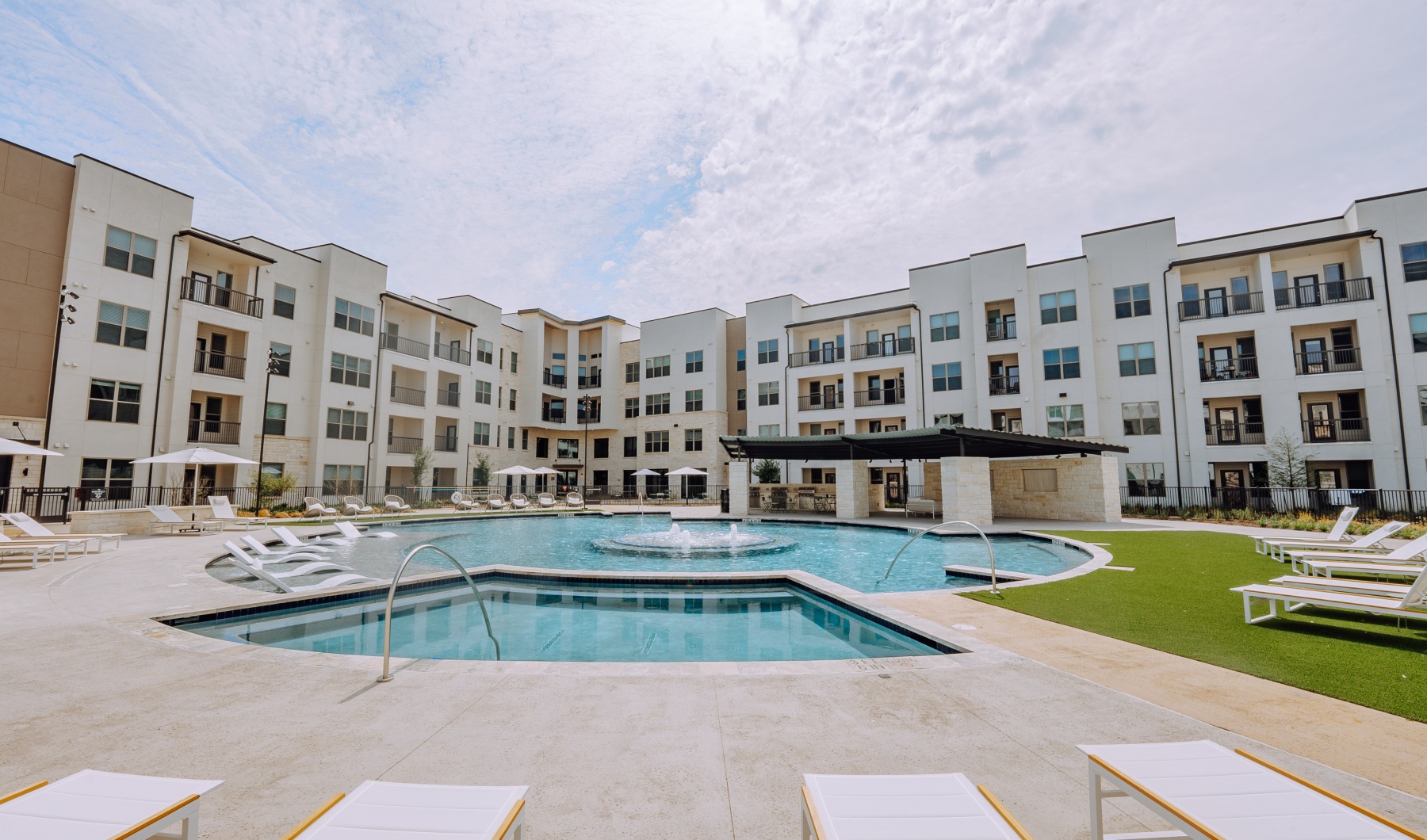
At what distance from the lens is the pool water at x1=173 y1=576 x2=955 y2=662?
7812 millimetres

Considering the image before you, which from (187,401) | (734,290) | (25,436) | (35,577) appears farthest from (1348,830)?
(734,290)

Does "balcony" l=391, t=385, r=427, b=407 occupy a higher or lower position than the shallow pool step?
higher

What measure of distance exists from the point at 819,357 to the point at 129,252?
3343 centimetres

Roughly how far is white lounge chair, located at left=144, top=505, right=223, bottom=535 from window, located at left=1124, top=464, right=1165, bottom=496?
121 feet

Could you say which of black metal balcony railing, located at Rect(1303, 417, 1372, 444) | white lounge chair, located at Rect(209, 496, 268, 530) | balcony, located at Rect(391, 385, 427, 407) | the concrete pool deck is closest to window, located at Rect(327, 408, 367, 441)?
balcony, located at Rect(391, 385, 427, 407)

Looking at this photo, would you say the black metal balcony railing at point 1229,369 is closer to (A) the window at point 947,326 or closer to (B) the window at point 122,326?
(A) the window at point 947,326

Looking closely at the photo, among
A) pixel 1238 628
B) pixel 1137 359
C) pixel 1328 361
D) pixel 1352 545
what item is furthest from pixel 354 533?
pixel 1328 361

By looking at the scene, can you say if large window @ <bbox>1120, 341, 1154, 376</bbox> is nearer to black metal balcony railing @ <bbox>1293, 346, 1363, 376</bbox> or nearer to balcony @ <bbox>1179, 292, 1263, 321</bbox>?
balcony @ <bbox>1179, 292, 1263, 321</bbox>

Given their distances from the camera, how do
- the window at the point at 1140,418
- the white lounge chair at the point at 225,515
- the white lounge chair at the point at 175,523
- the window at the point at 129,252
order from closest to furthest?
the white lounge chair at the point at 175,523, the white lounge chair at the point at 225,515, the window at the point at 129,252, the window at the point at 1140,418

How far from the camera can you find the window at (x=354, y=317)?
30859 mm

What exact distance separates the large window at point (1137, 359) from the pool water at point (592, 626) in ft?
87.3

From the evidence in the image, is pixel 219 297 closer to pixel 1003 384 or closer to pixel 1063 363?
pixel 1003 384

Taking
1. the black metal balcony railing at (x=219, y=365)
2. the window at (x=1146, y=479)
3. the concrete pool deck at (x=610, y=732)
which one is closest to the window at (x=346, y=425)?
the black metal balcony railing at (x=219, y=365)

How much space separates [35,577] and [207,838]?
41.3ft
